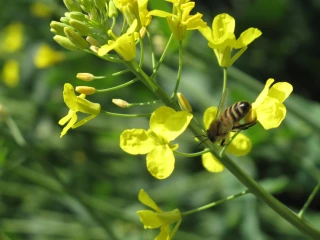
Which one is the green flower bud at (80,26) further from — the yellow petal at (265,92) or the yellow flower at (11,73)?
the yellow flower at (11,73)

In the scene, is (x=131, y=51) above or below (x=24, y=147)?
above

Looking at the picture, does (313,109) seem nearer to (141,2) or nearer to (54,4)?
(54,4)

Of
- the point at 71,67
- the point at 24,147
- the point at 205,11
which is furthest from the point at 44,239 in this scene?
the point at 205,11

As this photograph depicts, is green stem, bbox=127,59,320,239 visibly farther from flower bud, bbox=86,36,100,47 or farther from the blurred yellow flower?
the blurred yellow flower

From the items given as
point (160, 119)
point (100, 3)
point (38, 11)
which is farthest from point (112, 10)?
point (38, 11)

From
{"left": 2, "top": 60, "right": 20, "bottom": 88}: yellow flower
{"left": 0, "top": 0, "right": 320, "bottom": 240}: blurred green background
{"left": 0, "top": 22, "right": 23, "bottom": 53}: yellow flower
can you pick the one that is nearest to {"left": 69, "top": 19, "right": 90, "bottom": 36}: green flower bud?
{"left": 0, "top": 0, "right": 320, "bottom": 240}: blurred green background

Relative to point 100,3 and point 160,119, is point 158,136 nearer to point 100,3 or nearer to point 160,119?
point 160,119
